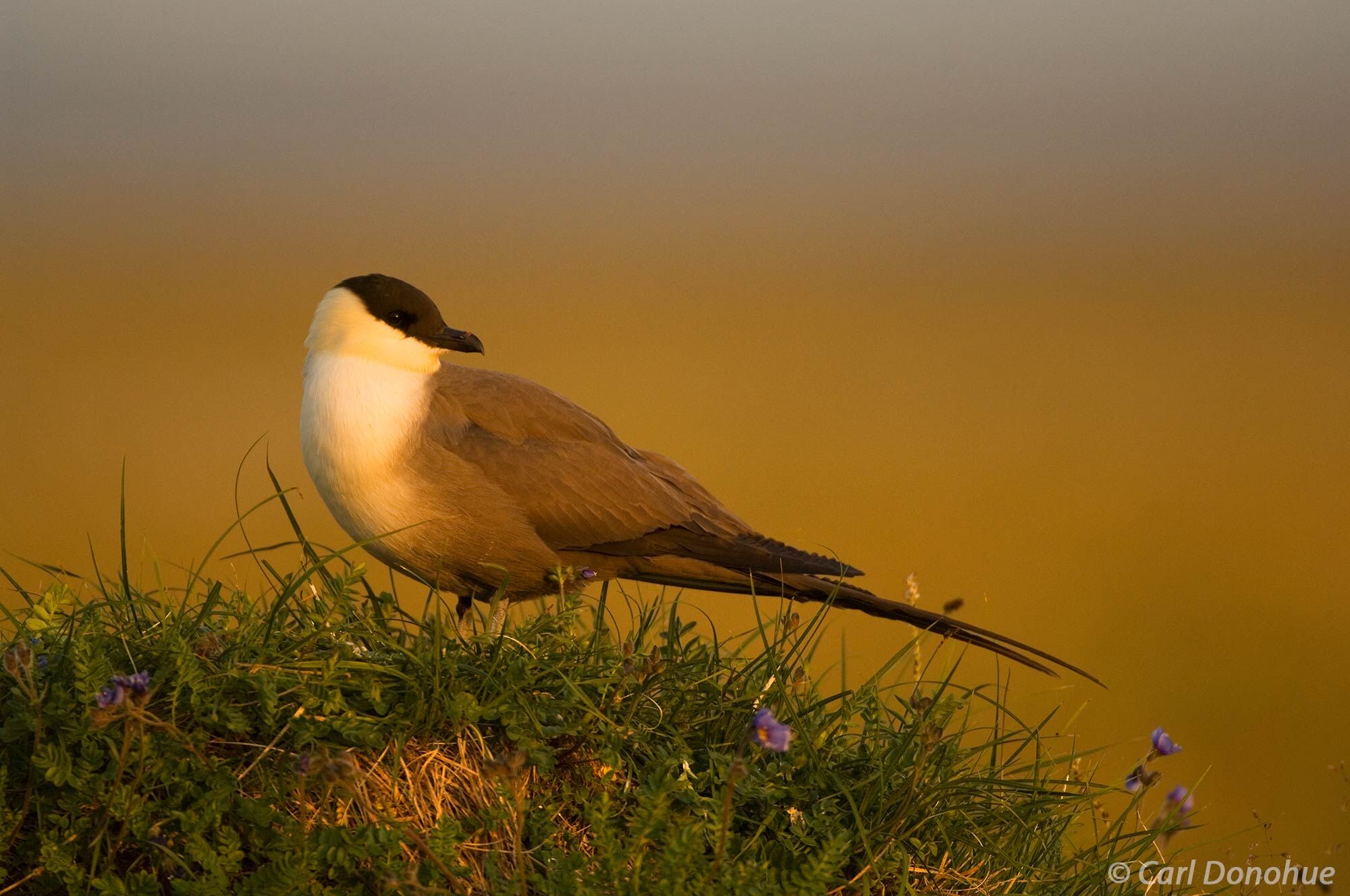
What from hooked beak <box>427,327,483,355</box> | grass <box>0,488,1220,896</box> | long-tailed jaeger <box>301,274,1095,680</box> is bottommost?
grass <box>0,488,1220,896</box>

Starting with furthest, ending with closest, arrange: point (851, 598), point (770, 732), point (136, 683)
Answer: point (851, 598) < point (770, 732) < point (136, 683)

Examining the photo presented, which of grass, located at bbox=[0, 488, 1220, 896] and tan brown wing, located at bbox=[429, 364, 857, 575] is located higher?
tan brown wing, located at bbox=[429, 364, 857, 575]

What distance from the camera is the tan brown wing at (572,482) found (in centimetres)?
495

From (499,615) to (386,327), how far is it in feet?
4.09

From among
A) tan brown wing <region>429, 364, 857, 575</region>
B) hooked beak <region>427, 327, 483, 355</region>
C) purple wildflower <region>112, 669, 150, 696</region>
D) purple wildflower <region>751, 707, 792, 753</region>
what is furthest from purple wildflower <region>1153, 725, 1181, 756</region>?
hooked beak <region>427, 327, 483, 355</region>

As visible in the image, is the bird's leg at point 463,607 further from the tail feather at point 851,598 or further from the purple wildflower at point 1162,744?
the purple wildflower at point 1162,744

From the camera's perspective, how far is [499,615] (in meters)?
4.75

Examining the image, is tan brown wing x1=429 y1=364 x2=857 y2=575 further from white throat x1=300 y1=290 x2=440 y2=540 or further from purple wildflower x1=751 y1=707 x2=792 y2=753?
purple wildflower x1=751 y1=707 x2=792 y2=753

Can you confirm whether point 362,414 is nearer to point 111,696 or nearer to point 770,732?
point 111,696

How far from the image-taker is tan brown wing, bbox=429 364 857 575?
4945 millimetres

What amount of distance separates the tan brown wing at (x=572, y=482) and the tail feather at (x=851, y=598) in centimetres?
10

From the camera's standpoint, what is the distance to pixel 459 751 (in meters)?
3.15

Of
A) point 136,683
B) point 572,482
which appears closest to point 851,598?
point 572,482

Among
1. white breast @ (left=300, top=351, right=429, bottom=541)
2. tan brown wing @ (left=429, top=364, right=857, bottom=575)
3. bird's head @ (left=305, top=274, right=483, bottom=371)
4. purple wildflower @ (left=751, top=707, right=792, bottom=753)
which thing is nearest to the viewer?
purple wildflower @ (left=751, top=707, right=792, bottom=753)
